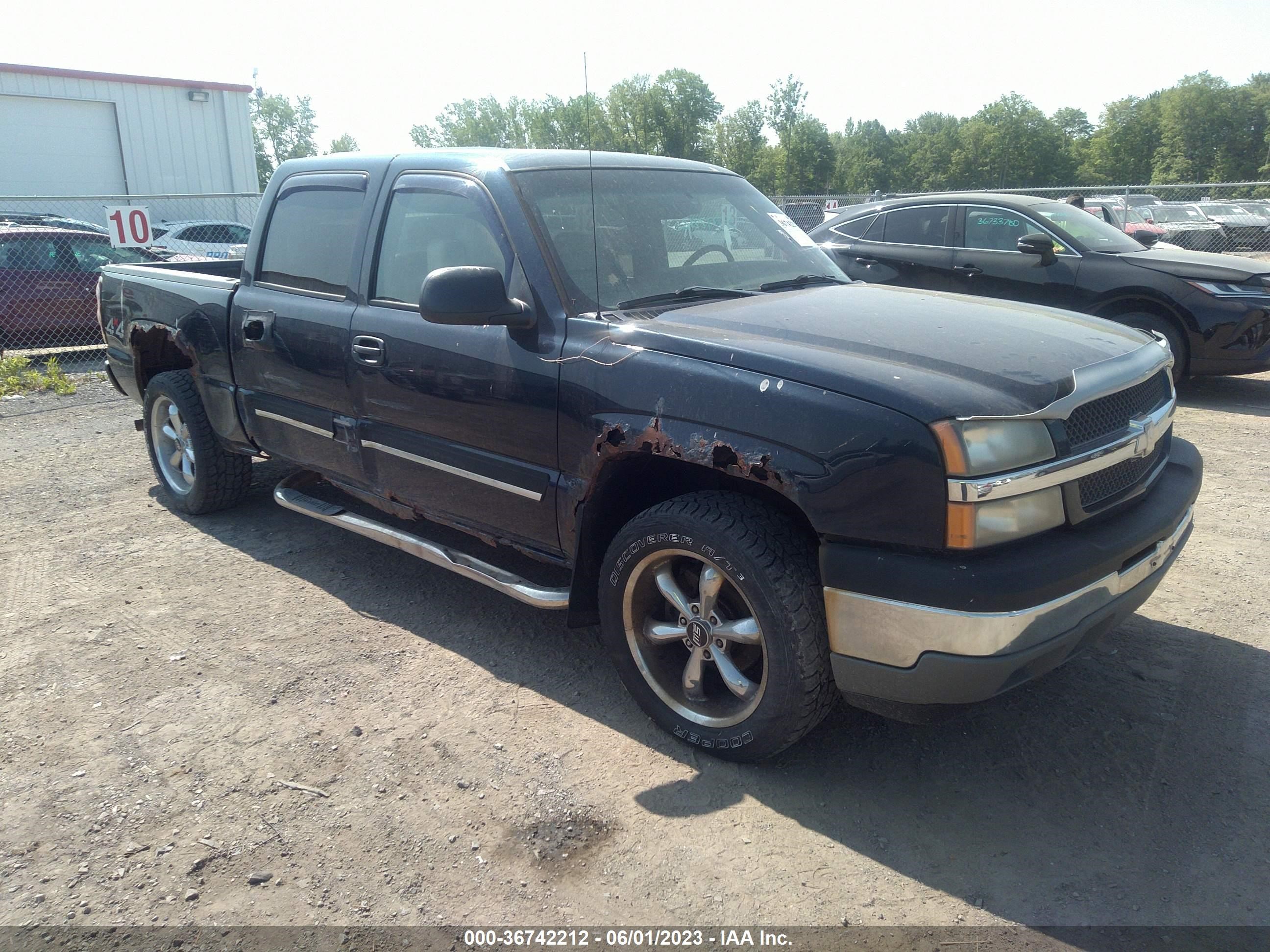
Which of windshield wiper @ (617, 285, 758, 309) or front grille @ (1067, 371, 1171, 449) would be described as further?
windshield wiper @ (617, 285, 758, 309)

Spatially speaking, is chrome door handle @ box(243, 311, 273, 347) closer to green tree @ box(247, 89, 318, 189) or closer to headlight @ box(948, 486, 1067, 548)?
headlight @ box(948, 486, 1067, 548)

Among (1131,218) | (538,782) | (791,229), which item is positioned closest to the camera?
(538,782)

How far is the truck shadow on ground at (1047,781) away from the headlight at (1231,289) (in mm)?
5150

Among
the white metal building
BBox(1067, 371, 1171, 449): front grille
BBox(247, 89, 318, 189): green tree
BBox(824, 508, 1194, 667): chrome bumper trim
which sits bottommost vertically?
BBox(824, 508, 1194, 667): chrome bumper trim

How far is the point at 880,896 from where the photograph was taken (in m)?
2.47

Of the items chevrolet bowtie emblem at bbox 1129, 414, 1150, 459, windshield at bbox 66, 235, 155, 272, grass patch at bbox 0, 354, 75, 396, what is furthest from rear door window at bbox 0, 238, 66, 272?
chevrolet bowtie emblem at bbox 1129, 414, 1150, 459

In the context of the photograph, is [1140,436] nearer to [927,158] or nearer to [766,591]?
[766,591]

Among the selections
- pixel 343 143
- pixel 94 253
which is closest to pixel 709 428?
pixel 94 253

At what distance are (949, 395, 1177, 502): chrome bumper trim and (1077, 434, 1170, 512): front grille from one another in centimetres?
3

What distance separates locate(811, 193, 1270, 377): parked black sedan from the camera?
25.6 ft

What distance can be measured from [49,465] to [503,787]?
565 centimetres

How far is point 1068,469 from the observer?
2.63 meters

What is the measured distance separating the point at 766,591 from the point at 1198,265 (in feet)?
23.4

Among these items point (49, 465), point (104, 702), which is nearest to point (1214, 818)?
point (104, 702)
